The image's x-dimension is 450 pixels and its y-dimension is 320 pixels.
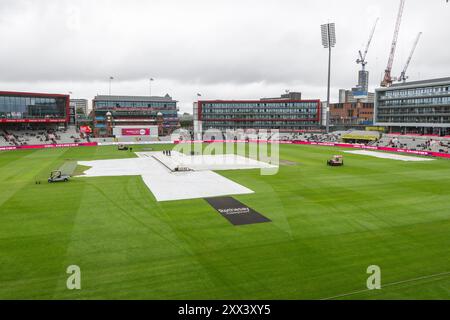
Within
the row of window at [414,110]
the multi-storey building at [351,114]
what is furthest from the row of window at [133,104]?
the row of window at [414,110]

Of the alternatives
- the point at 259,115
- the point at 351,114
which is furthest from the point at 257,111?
the point at 351,114

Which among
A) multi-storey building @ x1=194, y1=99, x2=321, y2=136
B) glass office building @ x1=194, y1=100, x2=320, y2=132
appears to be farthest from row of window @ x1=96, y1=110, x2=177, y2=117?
glass office building @ x1=194, y1=100, x2=320, y2=132

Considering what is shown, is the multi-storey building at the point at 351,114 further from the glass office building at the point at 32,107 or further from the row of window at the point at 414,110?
the glass office building at the point at 32,107

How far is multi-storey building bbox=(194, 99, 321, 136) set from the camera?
483 feet

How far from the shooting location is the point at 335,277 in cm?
1598

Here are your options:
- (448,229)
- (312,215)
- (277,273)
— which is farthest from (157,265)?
(448,229)

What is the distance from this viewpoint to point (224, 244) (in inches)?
795

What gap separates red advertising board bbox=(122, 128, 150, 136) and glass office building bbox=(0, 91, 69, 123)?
2093 centimetres

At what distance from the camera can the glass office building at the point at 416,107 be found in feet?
Result: 344

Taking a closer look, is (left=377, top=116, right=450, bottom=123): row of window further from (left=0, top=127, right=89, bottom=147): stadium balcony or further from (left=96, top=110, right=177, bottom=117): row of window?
(left=0, top=127, right=89, bottom=147): stadium balcony

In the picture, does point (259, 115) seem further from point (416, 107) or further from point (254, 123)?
point (416, 107)
